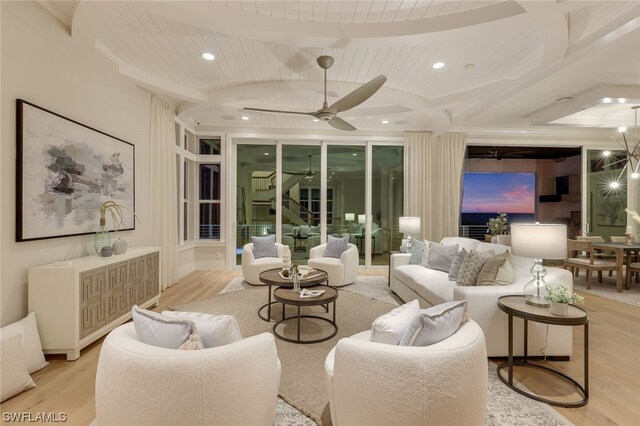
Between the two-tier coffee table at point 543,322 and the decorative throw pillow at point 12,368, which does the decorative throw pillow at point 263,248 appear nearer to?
the decorative throw pillow at point 12,368

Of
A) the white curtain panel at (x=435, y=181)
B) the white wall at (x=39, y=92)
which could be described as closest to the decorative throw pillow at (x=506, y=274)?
the white curtain panel at (x=435, y=181)

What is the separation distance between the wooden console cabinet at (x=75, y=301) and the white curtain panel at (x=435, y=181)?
518cm

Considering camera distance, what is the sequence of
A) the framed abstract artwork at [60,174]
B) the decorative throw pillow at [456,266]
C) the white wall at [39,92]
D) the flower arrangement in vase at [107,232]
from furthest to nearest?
1. the decorative throw pillow at [456,266]
2. the flower arrangement in vase at [107,232]
3. the framed abstract artwork at [60,174]
4. the white wall at [39,92]

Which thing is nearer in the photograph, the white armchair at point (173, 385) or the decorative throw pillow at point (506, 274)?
the white armchair at point (173, 385)

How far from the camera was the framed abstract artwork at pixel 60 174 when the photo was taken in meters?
2.37

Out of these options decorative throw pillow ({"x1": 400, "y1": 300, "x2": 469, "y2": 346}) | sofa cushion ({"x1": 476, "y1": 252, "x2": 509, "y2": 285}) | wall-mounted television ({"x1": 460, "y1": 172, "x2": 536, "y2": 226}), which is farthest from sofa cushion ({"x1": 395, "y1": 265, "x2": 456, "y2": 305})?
wall-mounted television ({"x1": 460, "y1": 172, "x2": 536, "y2": 226})

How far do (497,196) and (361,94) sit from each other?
619 cm

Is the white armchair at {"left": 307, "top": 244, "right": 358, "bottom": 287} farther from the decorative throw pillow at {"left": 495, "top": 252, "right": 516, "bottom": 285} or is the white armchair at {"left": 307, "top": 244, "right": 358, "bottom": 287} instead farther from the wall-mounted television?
the wall-mounted television

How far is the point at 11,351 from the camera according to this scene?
1942mm

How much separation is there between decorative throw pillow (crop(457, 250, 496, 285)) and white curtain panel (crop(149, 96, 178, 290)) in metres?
4.31

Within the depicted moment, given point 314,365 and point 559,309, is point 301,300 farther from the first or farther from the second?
point 559,309

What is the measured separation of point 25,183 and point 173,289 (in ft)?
8.86

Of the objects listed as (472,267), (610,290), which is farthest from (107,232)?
(610,290)

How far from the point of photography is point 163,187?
451cm
